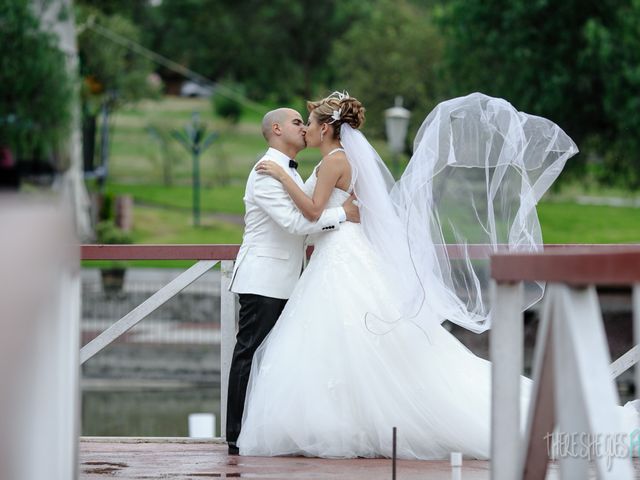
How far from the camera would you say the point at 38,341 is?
7.77 ft

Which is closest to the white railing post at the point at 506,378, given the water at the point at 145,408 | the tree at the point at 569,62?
the water at the point at 145,408

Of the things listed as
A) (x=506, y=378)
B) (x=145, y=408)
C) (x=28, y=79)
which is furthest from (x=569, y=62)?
(x=506, y=378)

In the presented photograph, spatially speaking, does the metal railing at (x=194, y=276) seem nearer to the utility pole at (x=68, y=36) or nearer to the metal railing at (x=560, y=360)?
the metal railing at (x=560, y=360)

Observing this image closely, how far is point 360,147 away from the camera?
5.02m

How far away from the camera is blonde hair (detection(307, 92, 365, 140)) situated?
16.5ft

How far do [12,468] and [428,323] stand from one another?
9.42 ft

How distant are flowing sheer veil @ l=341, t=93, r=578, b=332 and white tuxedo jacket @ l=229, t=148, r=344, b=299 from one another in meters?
0.27

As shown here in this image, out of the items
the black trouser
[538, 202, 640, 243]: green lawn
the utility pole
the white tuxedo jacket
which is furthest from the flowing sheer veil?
[538, 202, 640, 243]: green lawn

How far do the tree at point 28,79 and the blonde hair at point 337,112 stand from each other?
16123mm

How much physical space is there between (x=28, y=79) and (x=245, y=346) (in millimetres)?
16420

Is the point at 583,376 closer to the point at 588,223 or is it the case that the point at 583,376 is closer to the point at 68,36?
the point at 68,36

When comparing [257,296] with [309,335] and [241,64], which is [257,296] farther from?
[241,64]

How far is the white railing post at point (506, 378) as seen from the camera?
2984 millimetres

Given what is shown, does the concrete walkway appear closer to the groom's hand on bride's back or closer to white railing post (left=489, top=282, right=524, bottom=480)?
the groom's hand on bride's back
